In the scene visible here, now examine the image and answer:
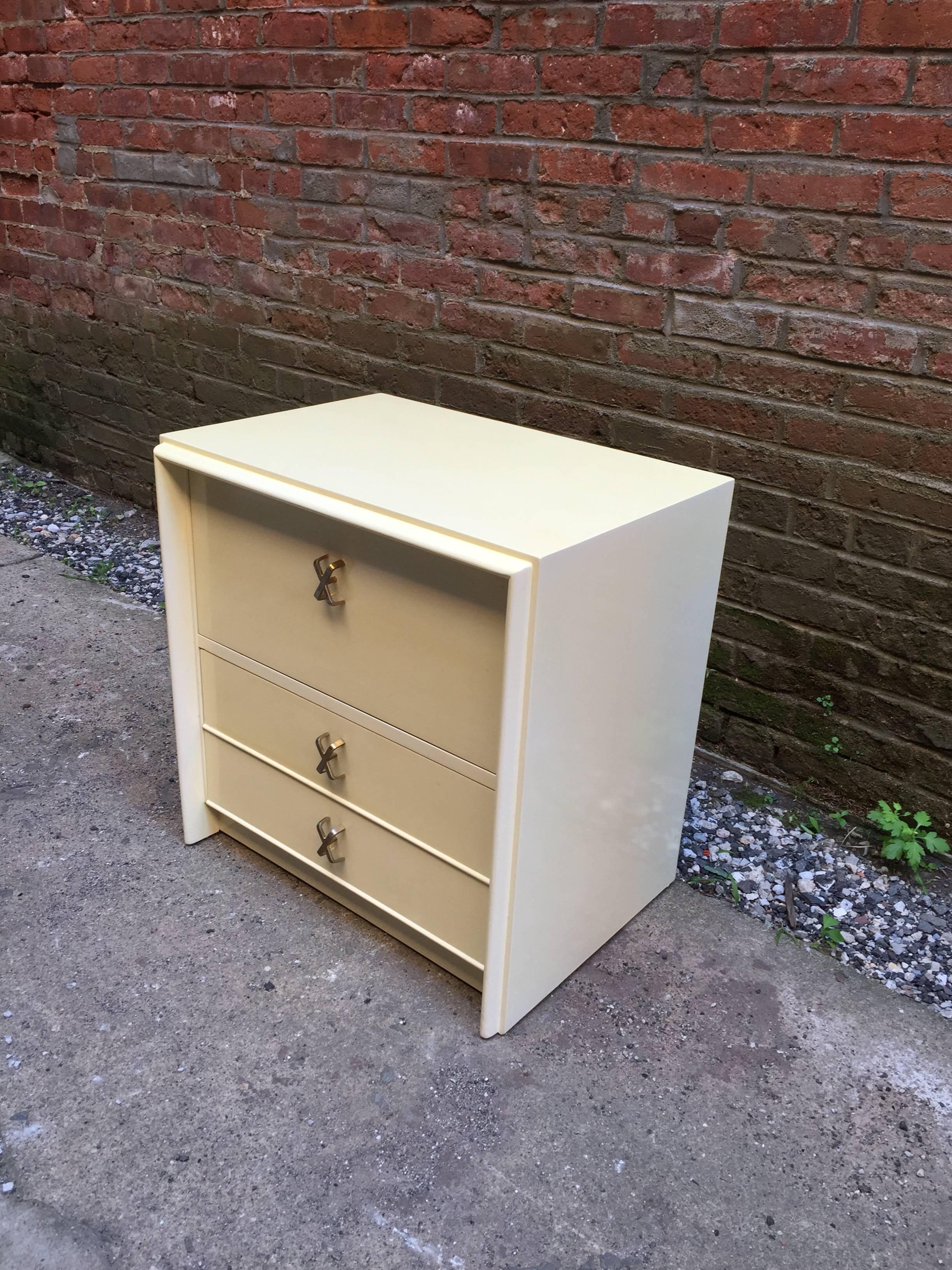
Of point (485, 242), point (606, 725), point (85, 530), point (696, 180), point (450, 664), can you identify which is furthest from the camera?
point (85, 530)

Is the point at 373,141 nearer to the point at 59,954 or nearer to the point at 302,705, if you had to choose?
the point at 302,705

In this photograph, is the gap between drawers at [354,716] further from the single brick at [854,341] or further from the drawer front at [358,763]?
the single brick at [854,341]

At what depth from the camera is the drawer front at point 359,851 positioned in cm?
167

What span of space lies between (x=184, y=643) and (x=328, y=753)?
0.41m

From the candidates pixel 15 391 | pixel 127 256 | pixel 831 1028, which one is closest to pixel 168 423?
pixel 127 256

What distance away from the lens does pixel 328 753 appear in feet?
5.76

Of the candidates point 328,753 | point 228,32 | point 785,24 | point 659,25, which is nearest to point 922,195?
point 785,24

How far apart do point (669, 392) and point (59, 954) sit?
1654mm

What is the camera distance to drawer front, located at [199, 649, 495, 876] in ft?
5.23

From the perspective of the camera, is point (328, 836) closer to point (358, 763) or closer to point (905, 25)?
point (358, 763)

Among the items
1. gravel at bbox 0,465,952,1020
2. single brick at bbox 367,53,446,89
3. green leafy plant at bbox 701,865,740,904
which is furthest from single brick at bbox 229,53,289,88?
green leafy plant at bbox 701,865,740,904

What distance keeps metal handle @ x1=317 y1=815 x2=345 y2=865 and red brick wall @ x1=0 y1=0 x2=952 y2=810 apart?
99 centimetres

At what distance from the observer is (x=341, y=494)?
156 centimetres

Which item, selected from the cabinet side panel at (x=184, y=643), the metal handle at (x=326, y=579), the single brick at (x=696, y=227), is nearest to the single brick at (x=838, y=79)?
the single brick at (x=696, y=227)
